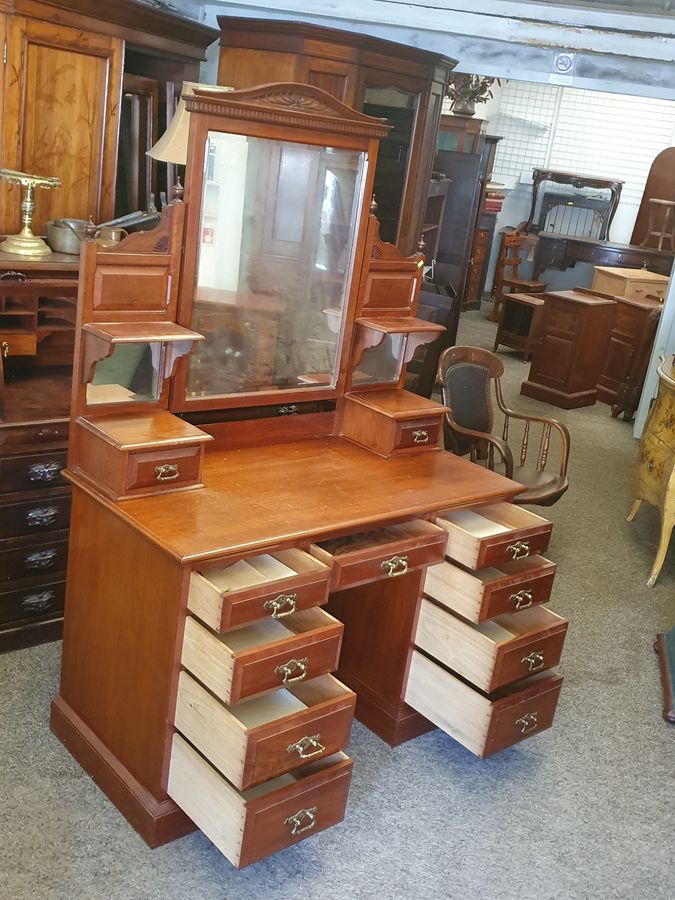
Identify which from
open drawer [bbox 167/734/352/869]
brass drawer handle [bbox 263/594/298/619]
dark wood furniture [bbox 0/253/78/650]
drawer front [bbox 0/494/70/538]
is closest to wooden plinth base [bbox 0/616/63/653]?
dark wood furniture [bbox 0/253/78/650]

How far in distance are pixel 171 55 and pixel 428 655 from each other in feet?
9.06

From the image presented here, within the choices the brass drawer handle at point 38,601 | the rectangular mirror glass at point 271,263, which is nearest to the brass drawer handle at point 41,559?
the brass drawer handle at point 38,601

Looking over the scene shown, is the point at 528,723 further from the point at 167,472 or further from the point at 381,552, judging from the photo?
the point at 167,472

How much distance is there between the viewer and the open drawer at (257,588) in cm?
235

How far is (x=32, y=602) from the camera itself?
340cm

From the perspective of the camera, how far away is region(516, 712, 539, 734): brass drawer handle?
9.91 feet

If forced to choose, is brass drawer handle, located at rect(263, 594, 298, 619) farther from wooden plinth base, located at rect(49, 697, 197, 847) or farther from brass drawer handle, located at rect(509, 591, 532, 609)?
brass drawer handle, located at rect(509, 591, 532, 609)

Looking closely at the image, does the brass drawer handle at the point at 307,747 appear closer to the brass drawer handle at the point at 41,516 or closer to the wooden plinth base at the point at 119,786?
the wooden plinth base at the point at 119,786

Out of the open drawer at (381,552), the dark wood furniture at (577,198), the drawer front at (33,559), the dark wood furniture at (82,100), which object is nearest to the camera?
the open drawer at (381,552)

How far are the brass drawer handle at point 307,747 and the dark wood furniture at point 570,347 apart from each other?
5.62 meters

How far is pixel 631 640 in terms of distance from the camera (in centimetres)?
410

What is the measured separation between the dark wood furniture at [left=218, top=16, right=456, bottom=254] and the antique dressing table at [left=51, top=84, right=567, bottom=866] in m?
1.95

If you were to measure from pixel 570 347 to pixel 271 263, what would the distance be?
16.5 feet

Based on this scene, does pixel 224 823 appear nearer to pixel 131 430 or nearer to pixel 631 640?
pixel 131 430
